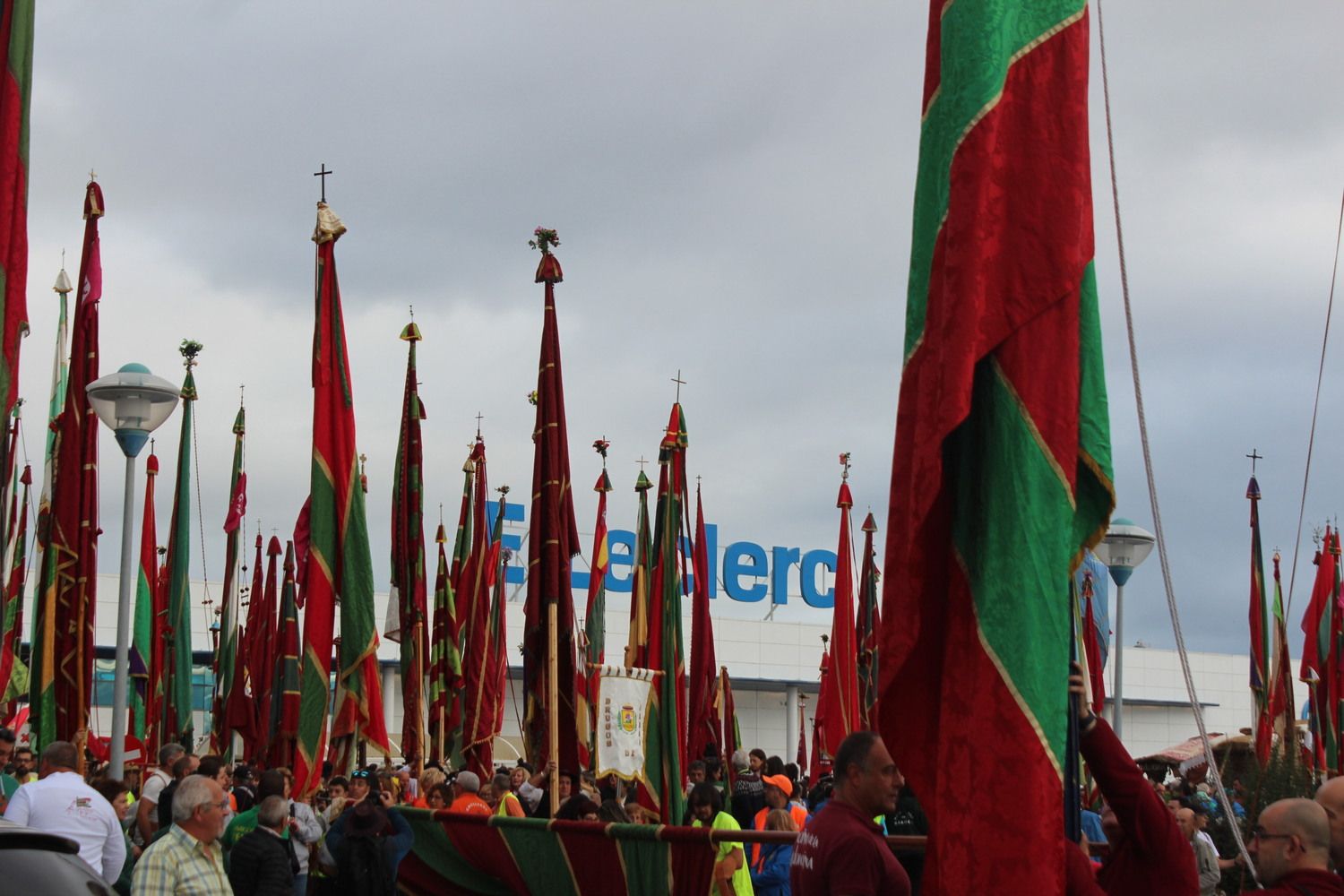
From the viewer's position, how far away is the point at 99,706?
162 ft

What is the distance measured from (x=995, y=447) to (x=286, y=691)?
18.4 metres

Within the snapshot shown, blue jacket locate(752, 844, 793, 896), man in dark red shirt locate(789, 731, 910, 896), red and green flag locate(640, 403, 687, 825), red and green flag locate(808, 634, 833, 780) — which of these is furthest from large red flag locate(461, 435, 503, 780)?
man in dark red shirt locate(789, 731, 910, 896)

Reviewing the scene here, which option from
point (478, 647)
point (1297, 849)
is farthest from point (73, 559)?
point (1297, 849)

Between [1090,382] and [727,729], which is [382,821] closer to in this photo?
[1090,382]

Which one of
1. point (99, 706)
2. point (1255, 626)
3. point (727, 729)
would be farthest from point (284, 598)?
point (99, 706)

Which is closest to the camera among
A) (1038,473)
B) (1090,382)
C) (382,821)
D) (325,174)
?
(1038,473)

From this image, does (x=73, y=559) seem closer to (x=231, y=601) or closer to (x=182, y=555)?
(x=182, y=555)

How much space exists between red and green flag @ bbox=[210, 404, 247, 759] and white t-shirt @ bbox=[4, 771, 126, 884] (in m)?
17.3

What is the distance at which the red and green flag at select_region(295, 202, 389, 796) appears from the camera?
14.8 m

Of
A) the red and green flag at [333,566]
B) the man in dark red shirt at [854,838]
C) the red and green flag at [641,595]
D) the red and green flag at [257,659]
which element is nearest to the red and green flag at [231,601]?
the red and green flag at [257,659]

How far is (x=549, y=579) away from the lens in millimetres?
14445

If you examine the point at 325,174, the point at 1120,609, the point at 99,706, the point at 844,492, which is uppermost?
the point at 325,174

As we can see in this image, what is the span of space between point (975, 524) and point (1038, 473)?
0.78 feet

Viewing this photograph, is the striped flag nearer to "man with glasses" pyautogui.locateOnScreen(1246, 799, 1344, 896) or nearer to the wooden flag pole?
the wooden flag pole
